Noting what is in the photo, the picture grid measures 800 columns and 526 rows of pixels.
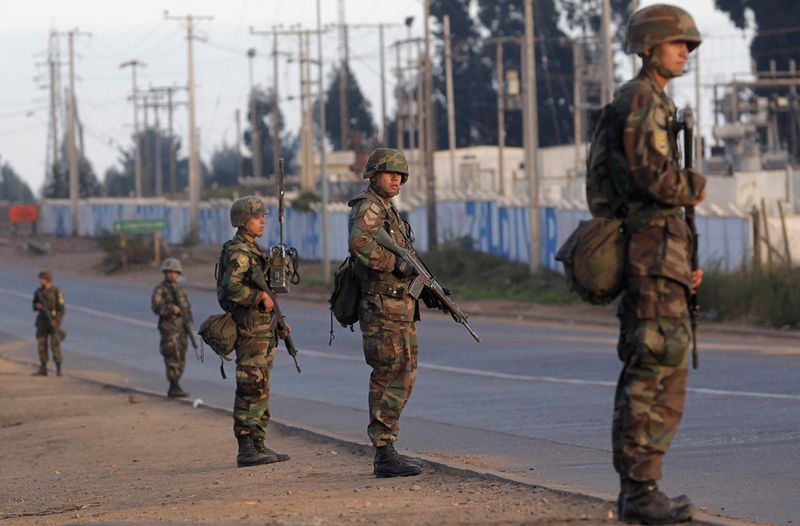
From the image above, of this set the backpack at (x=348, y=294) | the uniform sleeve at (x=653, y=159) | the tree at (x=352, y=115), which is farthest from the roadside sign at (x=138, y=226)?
the tree at (x=352, y=115)

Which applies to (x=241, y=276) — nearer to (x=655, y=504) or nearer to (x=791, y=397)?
(x=655, y=504)

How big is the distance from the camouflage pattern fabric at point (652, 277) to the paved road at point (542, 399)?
5.05 ft

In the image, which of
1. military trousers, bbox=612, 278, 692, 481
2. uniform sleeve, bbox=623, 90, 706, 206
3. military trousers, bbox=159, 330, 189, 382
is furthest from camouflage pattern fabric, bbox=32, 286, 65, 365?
uniform sleeve, bbox=623, 90, 706, 206

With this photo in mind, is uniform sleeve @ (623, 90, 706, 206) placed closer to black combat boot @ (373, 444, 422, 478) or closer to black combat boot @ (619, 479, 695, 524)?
black combat boot @ (619, 479, 695, 524)

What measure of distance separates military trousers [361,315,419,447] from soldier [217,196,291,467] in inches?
63.3

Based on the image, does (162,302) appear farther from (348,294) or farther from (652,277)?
(652,277)

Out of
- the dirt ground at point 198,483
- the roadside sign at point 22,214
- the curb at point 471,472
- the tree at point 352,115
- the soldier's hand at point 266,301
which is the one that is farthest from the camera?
the tree at point 352,115

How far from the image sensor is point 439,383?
18.5 m

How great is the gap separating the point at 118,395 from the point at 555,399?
6086 millimetres

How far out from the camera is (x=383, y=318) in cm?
920

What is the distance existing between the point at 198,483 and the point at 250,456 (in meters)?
0.70

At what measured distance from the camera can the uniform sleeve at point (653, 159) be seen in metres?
6.36

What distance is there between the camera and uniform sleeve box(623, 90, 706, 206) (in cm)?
636

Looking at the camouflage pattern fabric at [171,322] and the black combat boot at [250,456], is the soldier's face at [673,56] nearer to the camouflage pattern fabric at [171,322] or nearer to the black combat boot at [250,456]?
the black combat boot at [250,456]
